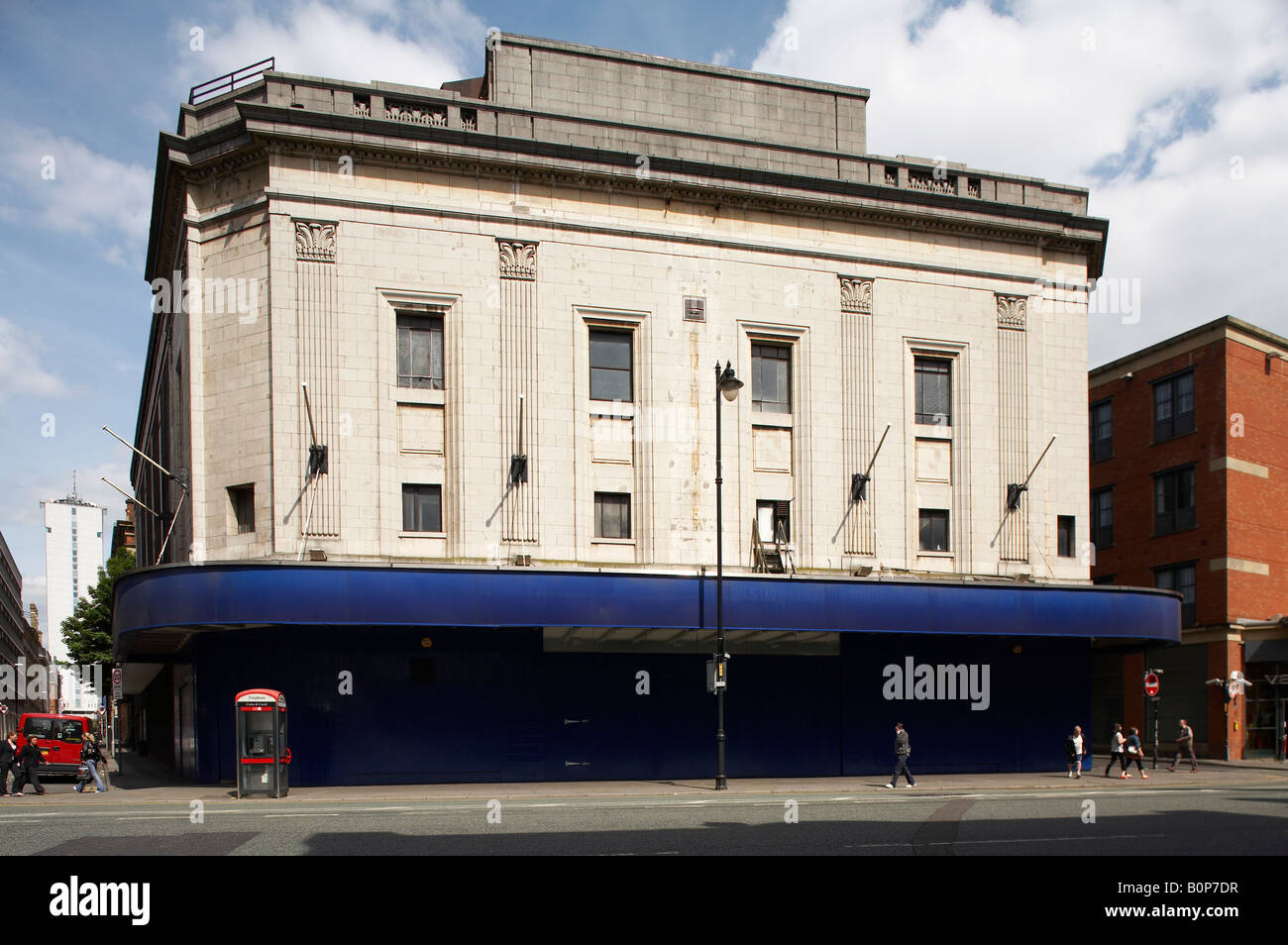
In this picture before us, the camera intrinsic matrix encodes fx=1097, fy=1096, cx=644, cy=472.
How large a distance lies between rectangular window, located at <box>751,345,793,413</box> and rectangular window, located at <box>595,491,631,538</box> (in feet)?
15.8

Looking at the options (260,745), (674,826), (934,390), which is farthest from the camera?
(934,390)

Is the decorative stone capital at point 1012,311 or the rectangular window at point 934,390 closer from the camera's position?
the rectangular window at point 934,390

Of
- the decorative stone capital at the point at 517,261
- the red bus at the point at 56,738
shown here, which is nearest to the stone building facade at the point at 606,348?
the decorative stone capital at the point at 517,261

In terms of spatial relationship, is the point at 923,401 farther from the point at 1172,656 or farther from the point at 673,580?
the point at 1172,656

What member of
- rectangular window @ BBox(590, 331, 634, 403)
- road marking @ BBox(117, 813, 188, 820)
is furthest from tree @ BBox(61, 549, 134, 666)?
road marking @ BBox(117, 813, 188, 820)

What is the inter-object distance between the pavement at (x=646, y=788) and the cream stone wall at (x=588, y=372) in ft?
18.8

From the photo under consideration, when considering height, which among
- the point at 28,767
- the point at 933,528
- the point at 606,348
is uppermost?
the point at 606,348

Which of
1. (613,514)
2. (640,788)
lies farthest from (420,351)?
(640,788)

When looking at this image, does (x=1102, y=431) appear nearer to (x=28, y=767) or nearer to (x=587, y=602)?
(x=587, y=602)

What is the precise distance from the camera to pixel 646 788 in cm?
2667

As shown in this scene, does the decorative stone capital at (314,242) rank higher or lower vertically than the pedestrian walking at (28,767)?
higher

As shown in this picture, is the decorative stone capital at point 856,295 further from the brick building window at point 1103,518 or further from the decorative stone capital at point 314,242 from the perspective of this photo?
the brick building window at point 1103,518

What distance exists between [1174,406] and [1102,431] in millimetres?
4767

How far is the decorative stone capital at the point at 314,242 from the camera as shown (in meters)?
27.8
